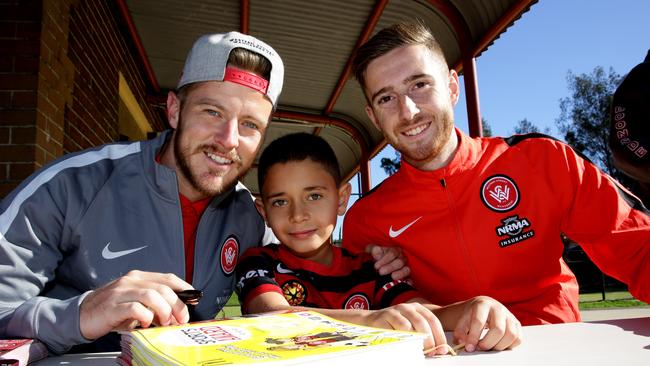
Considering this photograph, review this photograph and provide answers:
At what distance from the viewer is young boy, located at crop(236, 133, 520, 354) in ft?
5.53

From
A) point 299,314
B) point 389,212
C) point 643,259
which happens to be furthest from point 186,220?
point 643,259

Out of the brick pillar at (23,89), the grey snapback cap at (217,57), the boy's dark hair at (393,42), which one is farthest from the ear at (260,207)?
the brick pillar at (23,89)

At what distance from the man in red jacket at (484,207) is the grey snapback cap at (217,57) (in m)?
0.45

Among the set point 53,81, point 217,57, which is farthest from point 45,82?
point 217,57

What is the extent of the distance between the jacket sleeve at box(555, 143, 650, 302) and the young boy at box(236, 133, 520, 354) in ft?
2.33

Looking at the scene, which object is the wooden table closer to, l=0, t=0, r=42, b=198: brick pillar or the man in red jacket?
the man in red jacket

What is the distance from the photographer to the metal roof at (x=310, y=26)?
4.66 meters

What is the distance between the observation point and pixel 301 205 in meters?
1.92

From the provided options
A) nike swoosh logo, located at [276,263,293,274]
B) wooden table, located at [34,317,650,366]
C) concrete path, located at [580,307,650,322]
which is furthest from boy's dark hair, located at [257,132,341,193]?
concrete path, located at [580,307,650,322]

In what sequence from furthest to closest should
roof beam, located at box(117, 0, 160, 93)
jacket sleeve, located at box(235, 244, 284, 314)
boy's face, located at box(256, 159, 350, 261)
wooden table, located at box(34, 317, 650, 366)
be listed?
1. roof beam, located at box(117, 0, 160, 93)
2. boy's face, located at box(256, 159, 350, 261)
3. jacket sleeve, located at box(235, 244, 284, 314)
4. wooden table, located at box(34, 317, 650, 366)

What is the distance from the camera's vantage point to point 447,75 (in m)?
2.13

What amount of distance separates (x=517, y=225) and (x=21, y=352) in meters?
1.62

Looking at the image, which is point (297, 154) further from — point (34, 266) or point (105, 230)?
point (34, 266)

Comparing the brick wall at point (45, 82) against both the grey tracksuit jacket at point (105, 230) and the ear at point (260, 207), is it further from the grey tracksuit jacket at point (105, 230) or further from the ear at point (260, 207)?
the ear at point (260, 207)
